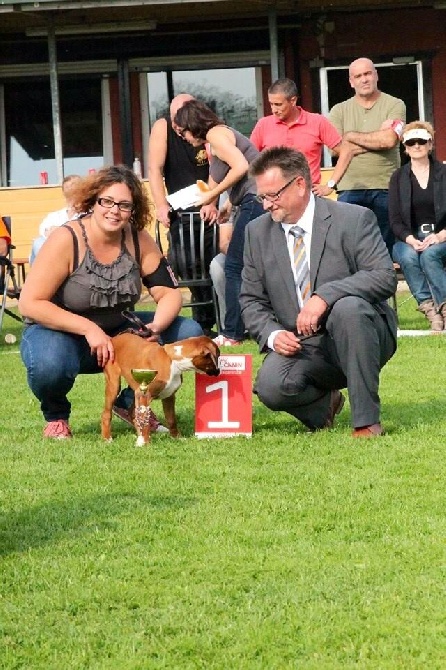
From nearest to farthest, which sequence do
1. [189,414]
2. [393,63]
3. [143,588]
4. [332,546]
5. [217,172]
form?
[143,588] < [332,546] < [189,414] < [217,172] < [393,63]

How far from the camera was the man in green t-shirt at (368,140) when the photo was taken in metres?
11.0

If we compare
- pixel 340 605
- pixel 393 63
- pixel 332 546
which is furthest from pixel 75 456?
pixel 393 63

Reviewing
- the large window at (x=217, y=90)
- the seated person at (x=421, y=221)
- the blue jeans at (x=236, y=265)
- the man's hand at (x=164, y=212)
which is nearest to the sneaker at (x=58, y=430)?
the blue jeans at (x=236, y=265)

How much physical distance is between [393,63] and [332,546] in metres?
15.4

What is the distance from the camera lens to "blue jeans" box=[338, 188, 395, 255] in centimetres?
1122

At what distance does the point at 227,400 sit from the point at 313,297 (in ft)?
2.22

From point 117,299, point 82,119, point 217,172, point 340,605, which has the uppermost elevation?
point 82,119

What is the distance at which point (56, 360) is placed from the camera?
6.58 m

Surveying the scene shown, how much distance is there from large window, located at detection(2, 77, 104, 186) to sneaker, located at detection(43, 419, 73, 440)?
1294cm

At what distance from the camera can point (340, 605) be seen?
148 inches

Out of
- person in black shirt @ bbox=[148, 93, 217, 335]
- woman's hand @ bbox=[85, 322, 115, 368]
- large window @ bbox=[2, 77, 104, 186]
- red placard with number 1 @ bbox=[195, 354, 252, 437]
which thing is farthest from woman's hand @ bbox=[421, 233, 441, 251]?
large window @ bbox=[2, 77, 104, 186]

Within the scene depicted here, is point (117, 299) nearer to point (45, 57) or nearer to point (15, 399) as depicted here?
point (15, 399)

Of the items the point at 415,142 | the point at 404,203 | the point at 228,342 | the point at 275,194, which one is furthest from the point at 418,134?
the point at 275,194

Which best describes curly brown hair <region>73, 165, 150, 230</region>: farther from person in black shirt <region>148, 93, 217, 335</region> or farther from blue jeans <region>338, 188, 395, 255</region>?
blue jeans <region>338, 188, 395, 255</region>
